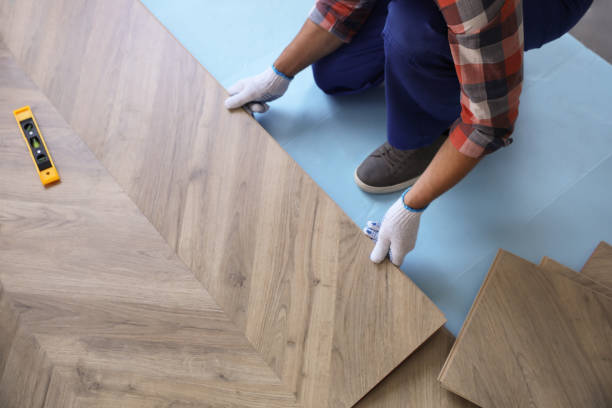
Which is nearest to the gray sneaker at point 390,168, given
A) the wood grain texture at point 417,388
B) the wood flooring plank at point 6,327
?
the wood grain texture at point 417,388

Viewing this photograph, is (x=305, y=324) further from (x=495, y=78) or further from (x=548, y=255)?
(x=548, y=255)

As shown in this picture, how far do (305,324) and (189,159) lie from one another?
541mm

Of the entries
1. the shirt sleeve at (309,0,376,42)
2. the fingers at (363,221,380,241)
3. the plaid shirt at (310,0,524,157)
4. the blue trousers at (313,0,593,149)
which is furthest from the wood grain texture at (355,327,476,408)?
the shirt sleeve at (309,0,376,42)

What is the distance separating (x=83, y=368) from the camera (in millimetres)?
919

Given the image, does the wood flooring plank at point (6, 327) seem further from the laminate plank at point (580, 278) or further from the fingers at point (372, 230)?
the laminate plank at point (580, 278)

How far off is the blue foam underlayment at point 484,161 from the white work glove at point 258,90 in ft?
0.43

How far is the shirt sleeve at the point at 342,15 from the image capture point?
118 cm

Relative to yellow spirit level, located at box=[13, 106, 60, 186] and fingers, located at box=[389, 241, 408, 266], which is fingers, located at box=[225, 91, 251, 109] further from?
fingers, located at box=[389, 241, 408, 266]

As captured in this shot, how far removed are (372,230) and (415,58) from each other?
47 cm

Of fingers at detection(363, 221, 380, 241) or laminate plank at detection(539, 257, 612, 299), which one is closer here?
laminate plank at detection(539, 257, 612, 299)

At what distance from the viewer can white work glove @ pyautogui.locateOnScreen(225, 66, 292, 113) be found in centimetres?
127

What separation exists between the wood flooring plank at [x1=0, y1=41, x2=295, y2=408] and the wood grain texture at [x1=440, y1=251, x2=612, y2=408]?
16.2 inches

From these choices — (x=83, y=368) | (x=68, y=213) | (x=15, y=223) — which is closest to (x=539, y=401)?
(x=83, y=368)

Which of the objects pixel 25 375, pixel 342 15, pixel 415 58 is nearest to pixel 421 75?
pixel 415 58
